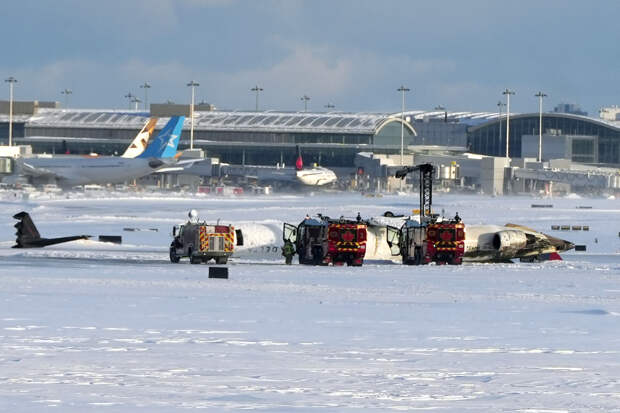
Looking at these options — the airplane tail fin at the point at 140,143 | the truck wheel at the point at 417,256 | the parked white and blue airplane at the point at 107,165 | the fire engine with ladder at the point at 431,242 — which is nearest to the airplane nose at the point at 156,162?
the parked white and blue airplane at the point at 107,165

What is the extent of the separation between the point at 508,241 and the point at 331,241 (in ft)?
31.6

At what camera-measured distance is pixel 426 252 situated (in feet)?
196

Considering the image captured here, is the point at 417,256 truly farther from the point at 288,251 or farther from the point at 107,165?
the point at 107,165

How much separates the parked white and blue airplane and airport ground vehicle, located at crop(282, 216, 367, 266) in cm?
9718

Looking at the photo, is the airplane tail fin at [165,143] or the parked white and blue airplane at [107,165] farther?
the airplane tail fin at [165,143]

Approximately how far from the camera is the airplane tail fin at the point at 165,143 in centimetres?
15625

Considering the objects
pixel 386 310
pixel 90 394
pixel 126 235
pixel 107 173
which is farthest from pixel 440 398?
pixel 107 173

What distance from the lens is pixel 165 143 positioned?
156250mm

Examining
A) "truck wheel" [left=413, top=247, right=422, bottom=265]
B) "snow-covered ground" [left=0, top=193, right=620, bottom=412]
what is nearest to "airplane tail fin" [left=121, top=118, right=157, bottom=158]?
"snow-covered ground" [left=0, top=193, right=620, bottom=412]

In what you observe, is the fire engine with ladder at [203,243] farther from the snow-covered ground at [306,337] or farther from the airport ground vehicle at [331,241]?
the airport ground vehicle at [331,241]

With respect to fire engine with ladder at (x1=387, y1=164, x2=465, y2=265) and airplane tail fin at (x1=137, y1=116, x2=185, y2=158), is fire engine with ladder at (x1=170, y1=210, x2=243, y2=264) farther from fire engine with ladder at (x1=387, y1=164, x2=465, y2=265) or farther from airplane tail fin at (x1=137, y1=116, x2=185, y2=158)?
airplane tail fin at (x1=137, y1=116, x2=185, y2=158)

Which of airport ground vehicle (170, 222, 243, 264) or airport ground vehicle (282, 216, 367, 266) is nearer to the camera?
airport ground vehicle (170, 222, 243, 264)

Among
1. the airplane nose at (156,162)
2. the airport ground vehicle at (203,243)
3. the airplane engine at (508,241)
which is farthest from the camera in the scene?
the airplane nose at (156,162)

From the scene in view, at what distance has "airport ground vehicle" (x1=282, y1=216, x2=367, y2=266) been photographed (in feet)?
188
